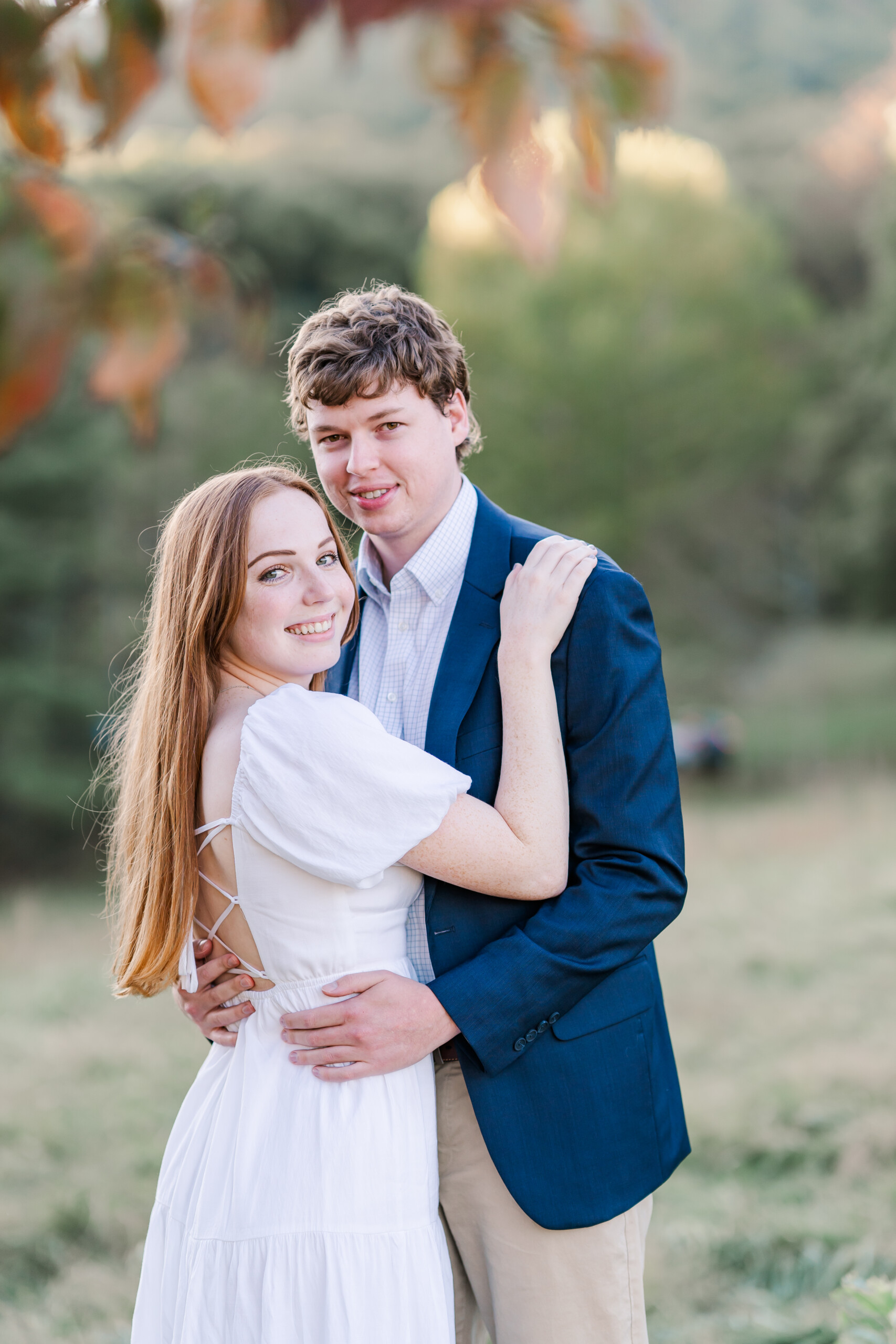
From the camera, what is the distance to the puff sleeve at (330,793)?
1.78 metres

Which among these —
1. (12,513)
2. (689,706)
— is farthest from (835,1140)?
(689,706)

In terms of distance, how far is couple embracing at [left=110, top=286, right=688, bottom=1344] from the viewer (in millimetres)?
1793

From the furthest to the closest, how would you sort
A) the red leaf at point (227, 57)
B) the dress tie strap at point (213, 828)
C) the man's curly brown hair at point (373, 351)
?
the man's curly brown hair at point (373, 351) → the dress tie strap at point (213, 828) → the red leaf at point (227, 57)

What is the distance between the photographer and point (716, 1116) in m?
5.48

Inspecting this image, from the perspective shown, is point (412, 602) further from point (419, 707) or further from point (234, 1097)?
point (234, 1097)

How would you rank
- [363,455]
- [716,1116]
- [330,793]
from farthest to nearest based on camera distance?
[716,1116] → [363,455] → [330,793]

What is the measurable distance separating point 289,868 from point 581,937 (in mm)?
502

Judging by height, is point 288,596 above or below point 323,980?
above

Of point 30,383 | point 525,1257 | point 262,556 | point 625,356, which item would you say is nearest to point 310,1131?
point 525,1257

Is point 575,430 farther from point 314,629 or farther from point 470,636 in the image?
point 314,629

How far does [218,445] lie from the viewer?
21.7 metres

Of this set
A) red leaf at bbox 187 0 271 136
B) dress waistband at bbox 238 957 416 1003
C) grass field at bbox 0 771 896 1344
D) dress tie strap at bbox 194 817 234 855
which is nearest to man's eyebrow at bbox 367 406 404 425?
dress tie strap at bbox 194 817 234 855

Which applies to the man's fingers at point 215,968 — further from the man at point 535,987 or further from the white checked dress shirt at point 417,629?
the white checked dress shirt at point 417,629

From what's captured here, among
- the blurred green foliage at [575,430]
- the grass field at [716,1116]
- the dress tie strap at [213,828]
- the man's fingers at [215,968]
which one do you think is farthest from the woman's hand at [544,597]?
the blurred green foliage at [575,430]
